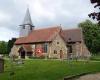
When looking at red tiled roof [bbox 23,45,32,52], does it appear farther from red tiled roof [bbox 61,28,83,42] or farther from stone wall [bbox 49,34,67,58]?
red tiled roof [bbox 61,28,83,42]

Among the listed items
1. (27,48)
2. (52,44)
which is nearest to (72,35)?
(52,44)

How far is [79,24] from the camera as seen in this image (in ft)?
363

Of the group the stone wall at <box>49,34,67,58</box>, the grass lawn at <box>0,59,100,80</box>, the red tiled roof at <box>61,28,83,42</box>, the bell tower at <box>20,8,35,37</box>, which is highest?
the bell tower at <box>20,8,35,37</box>

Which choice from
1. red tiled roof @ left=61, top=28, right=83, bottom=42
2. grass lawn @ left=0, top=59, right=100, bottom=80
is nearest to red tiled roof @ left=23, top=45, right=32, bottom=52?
red tiled roof @ left=61, top=28, right=83, bottom=42

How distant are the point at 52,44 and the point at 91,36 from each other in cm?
2936

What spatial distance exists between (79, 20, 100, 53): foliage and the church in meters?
20.4

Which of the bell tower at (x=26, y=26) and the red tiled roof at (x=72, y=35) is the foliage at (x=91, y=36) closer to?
the red tiled roof at (x=72, y=35)

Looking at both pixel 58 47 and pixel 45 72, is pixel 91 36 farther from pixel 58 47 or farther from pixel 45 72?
pixel 45 72

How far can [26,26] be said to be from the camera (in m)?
88.9

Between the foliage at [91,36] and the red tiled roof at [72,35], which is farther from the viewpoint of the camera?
the foliage at [91,36]

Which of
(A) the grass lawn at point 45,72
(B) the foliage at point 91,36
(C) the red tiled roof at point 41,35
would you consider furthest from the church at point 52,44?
(A) the grass lawn at point 45,72

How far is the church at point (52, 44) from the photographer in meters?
78.7

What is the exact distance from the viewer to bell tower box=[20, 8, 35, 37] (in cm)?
8769

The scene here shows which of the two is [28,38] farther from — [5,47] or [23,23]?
[5,47]
